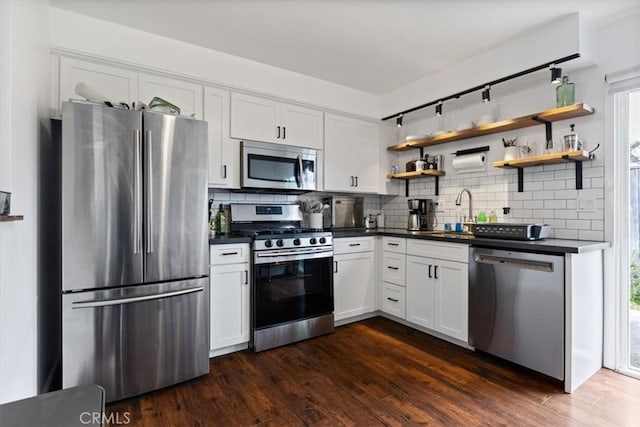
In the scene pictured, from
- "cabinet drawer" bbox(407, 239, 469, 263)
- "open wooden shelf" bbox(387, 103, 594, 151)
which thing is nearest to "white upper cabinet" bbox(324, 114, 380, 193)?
"open wooden shelf" bbox(387, 103, 594, 151)

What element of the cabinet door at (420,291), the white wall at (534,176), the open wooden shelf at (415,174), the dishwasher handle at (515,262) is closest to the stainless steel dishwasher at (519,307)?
the dishwasher handle at (515,262)

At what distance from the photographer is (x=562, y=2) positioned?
2176mm

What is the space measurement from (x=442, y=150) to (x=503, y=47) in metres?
1.20

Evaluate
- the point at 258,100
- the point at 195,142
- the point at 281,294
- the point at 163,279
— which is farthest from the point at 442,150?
the point at 163,279

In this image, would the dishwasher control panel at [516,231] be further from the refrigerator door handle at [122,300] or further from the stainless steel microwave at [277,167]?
the refrigerator door handle at [122,300]

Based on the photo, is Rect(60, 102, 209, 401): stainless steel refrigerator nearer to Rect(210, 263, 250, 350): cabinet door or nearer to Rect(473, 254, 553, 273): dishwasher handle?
Rect(210, 263, 250, 350): cabinet door

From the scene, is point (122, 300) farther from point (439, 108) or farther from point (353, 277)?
point (439, 108)

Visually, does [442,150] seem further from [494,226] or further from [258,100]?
[258,100]

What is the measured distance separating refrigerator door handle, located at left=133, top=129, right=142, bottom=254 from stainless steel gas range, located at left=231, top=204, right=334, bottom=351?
2.98ft

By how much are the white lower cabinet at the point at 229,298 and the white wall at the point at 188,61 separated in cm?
152

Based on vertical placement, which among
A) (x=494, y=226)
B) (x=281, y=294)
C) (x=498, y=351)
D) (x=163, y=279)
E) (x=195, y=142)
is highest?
(x=195, y=142)

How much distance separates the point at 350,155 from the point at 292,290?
5.63 feet

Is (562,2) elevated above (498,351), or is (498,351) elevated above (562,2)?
(562,2)

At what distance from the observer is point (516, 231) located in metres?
2.44
